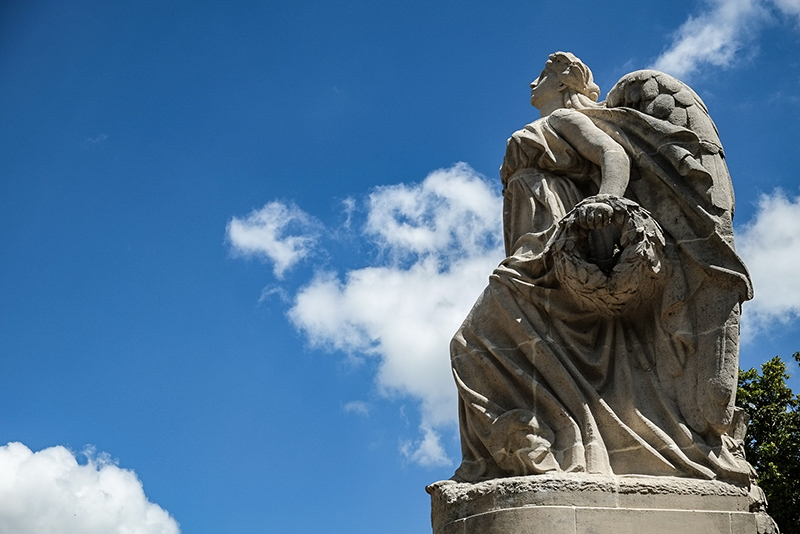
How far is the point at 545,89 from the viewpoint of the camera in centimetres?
829

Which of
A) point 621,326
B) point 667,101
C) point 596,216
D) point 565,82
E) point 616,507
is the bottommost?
point 616,507

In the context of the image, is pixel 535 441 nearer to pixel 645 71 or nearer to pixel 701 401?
Answer: pixel 701 401

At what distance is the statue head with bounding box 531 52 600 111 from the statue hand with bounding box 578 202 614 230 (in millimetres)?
1846

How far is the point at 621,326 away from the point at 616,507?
146cm

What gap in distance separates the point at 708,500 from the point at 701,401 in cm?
71

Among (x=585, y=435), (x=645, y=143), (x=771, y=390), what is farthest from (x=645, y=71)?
(x=771, y=390)

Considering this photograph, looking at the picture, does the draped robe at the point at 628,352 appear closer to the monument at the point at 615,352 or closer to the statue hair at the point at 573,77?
the monument at the point at 615,352

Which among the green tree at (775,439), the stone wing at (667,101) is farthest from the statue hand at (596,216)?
the green tree at (775,439)

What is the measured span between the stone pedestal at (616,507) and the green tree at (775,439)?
11346mm

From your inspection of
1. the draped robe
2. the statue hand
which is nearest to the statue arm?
the draped robe

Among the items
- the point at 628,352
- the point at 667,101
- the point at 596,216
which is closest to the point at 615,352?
the point at 628,352

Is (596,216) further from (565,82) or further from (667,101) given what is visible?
(565,82)

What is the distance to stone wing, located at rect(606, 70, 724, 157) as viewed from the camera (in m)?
7.24

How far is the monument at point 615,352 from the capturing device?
592cm
